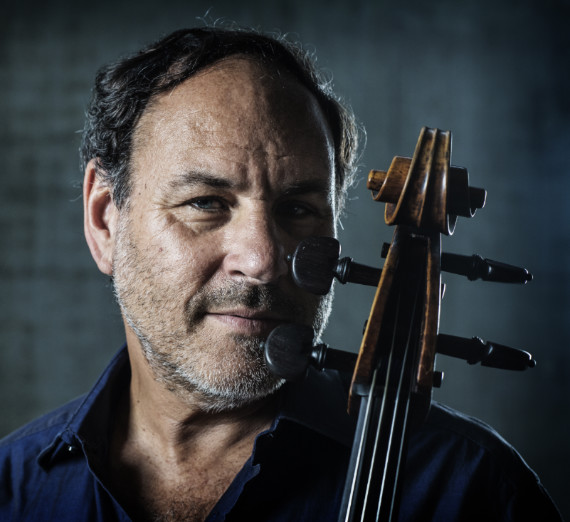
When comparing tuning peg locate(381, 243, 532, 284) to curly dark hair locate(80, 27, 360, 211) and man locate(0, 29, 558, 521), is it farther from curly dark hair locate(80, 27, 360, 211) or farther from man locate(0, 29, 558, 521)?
curly dark hair locate(80, 27, 360, 211)

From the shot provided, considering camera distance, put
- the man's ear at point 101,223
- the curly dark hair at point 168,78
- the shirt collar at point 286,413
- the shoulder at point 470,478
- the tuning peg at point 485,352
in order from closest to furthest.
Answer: the tuning peg at point 485,352, the shoulder at point 470,478, the shirt collar at point 286,413, the curly dark hair at point 168,78, the man's ear at point 101,223

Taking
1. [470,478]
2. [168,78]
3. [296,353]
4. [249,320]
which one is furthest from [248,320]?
[168,78]

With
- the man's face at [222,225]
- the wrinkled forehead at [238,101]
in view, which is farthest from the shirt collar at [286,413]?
the wrinkled forehead at [238,101]

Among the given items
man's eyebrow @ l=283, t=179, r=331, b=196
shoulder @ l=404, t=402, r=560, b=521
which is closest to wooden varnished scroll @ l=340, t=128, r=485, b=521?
shoulder @ l=404, t=402, r=560, b=521

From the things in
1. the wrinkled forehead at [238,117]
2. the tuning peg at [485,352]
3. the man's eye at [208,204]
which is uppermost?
the wrinkled forehead at [238,117]

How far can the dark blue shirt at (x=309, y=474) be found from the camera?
147 cm

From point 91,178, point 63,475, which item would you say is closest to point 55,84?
point 91,178

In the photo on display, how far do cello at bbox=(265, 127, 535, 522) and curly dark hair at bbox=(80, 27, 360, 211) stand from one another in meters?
0.72

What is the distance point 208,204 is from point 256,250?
0.72ft

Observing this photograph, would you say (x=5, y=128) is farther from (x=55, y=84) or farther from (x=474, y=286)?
(x=474, y=286)

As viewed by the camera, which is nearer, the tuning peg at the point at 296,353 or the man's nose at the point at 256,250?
the tuning peg at the point at 296,353

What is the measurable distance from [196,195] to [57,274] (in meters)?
2.38

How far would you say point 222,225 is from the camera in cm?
158

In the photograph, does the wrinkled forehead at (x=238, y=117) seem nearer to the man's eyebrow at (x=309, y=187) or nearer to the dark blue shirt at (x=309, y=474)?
the man's eyebrow at (x=309, y=187)
